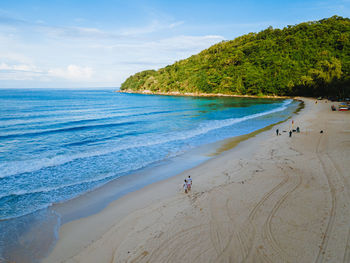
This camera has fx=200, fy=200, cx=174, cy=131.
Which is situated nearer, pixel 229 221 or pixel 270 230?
pixel 270 230

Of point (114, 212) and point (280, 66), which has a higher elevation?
point (280, 66)

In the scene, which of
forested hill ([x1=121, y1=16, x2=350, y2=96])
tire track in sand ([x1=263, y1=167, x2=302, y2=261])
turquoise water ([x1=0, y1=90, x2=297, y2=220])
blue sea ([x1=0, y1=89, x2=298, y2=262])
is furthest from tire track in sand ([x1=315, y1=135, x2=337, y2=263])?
forested hill ([x1=121, y1=16, x2=350, y2=96])

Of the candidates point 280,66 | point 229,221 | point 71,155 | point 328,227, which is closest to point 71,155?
point 71,155

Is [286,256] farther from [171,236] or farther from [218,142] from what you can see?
[218,142]

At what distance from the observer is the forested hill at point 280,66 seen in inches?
3137

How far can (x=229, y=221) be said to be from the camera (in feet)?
27.7

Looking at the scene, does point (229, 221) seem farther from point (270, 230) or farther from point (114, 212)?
point (114, 212)

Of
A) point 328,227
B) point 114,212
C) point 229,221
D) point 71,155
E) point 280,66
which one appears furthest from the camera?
point 280,66

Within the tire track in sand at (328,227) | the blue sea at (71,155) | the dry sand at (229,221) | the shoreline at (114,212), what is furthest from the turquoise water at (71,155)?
the tire track in sand at (328,227)

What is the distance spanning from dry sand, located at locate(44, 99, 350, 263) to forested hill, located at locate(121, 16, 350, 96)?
69686 millimetres

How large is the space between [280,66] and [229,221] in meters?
111

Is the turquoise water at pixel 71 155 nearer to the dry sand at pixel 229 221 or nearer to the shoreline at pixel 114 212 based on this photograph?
the shoreline at pixel 114 212

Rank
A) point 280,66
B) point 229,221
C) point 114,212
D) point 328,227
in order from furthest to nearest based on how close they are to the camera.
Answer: point 280,66 < point 114,212 < point 229,221 < point 328,227

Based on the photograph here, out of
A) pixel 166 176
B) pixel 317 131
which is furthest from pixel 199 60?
pixel 166 176
